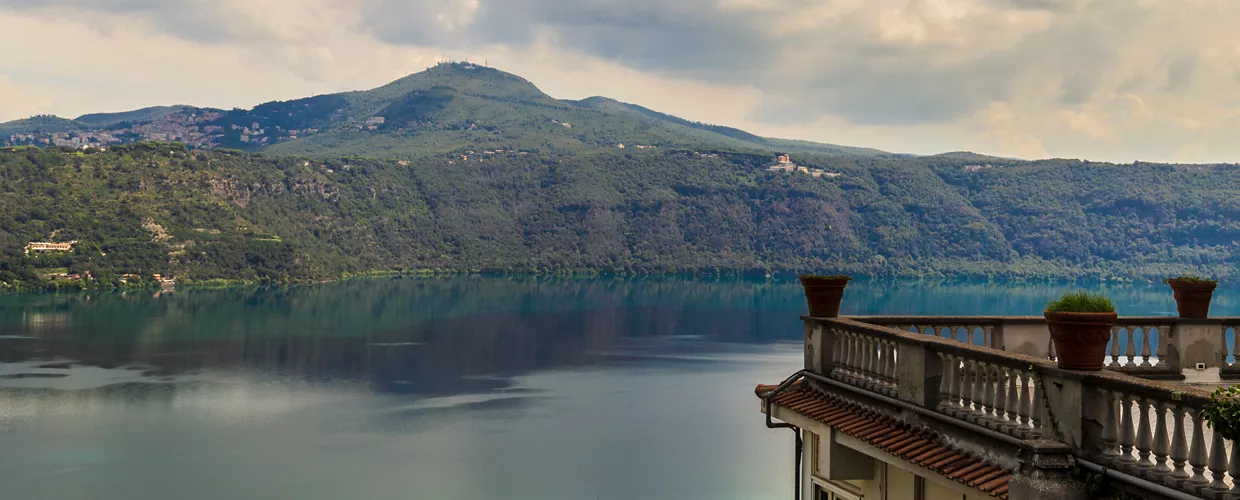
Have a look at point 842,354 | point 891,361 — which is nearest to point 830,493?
point 842,354

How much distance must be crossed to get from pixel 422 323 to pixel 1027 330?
119 m

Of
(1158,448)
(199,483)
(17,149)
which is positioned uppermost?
(17,149)

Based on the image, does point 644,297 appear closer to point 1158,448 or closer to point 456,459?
point 456,459

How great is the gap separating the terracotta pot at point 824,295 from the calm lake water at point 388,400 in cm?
3436

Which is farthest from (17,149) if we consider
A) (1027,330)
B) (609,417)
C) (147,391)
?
(1027,330)

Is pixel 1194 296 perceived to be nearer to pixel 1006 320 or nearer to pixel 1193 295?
pixel 1193 295

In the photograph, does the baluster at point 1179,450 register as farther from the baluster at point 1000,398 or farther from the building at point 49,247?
the building at point 49,247

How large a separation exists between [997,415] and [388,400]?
66.6 metres

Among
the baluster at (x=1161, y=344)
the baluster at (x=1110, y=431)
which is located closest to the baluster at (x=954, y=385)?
the baluster at (x=1110, y=431)

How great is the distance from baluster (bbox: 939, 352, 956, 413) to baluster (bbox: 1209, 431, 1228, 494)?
2.03 metres

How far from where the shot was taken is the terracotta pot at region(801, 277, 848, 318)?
926cm

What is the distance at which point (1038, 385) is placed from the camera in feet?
20.9

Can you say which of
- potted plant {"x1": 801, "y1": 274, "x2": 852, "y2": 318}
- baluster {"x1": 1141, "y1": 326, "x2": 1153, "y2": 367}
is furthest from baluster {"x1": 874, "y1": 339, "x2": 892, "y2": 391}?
baluster {"x1": 1141, "y1": 326, "x2": 1153, "y2": 367}

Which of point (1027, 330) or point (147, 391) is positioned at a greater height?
point (1027, 330)
